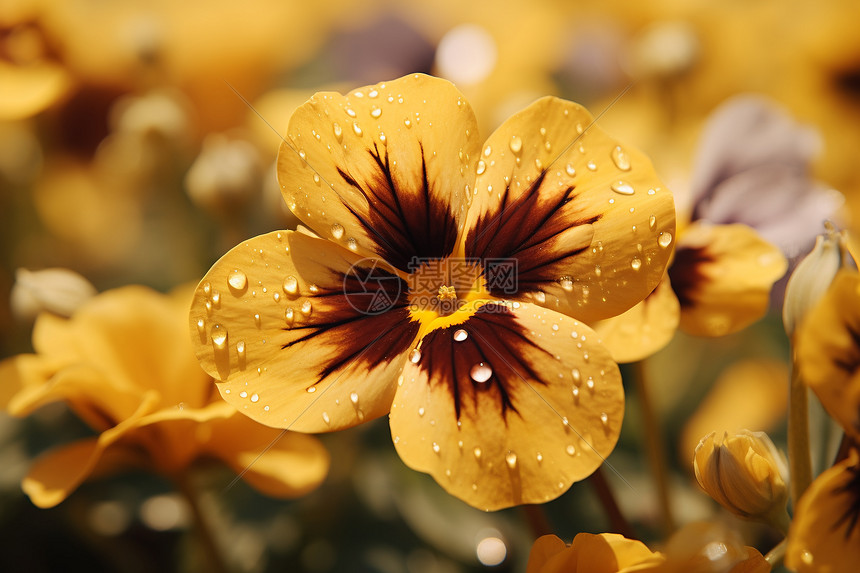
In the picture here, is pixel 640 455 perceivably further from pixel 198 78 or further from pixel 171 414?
pixel 198 78

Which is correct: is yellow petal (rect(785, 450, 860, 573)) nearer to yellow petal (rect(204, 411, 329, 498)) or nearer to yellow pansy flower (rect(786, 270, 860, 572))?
yellow pansy flower (rect(786, 270, 860, 572))

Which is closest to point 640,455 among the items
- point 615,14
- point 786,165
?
point 786,165

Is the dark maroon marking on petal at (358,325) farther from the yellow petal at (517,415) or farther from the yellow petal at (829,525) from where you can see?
the yellow petal at (829,525)

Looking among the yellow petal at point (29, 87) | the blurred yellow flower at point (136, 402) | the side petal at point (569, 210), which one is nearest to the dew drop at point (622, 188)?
Result: the side petal at point (569, 210)

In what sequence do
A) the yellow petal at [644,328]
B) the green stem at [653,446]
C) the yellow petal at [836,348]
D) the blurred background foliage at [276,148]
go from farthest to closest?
the blurred background foliage at [276,148], the green stem at [653,446], the yellow petal at [644,328], the yellow petal at [836,348]

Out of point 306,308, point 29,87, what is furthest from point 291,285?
point 29,87

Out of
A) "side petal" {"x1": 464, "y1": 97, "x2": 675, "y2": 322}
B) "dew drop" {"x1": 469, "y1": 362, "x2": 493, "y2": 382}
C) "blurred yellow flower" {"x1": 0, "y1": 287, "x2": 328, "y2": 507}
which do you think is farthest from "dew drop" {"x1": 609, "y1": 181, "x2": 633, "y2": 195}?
"blurred yellow flower" {"x1": 0, "y1": 287, "x2": 328, "y2": 507}

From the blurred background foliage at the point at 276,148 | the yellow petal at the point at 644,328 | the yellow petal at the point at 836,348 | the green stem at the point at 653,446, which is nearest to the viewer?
the yellow petal at the point at 836,348
